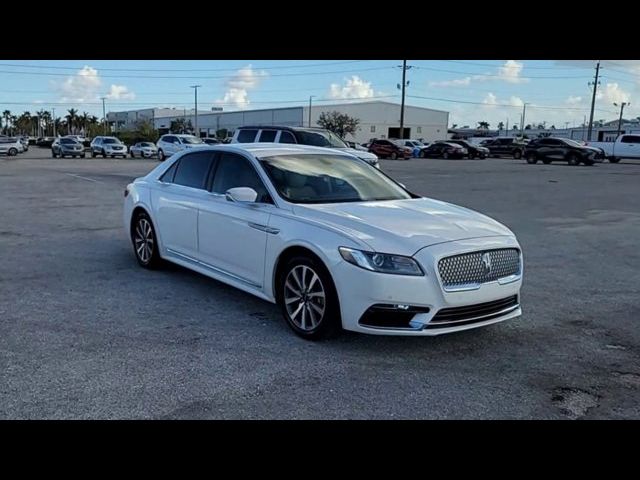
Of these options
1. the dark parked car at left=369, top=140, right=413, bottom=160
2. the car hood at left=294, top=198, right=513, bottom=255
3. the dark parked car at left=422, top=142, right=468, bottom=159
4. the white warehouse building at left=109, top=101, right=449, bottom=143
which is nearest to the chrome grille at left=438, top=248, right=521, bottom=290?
the car hood at left=294, top=198, right=513, bottom=255

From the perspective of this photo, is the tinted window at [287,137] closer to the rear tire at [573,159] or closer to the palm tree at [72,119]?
the rear tire at [573,159]

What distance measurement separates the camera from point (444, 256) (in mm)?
4359

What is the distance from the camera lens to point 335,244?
14.7 feet

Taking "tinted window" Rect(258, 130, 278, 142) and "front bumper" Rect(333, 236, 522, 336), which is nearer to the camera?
"front bumper" Rect(333, 236, 522, 336)

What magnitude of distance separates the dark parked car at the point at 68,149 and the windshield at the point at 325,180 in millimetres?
44321

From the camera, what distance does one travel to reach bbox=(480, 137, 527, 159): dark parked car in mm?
49656

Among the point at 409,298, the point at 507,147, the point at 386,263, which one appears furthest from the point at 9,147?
the point at 409,298

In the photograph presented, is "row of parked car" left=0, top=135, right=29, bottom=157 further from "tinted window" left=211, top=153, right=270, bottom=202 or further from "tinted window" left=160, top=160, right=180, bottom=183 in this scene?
"tinted window" left=211, top=153, right=270, bottom=202

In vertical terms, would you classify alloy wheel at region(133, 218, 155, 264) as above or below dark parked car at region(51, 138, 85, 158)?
above

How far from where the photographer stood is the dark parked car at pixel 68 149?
1795 inches

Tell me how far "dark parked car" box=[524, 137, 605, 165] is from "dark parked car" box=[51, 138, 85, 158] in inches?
1337

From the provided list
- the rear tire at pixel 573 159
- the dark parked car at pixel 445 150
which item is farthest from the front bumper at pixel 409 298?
the dark parked car at pixel 445 150
